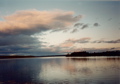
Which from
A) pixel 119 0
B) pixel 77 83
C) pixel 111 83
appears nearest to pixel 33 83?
pixel 77 83

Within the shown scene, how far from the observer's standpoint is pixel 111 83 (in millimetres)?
15898

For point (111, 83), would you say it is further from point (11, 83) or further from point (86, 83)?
point (11, 83)

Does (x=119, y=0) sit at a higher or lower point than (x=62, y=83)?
higher

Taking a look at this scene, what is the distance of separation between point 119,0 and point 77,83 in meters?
11.0

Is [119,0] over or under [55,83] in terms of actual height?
over

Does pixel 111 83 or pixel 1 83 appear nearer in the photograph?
pixel 111 83

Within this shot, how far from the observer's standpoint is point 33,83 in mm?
16641

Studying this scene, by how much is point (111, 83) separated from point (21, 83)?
10067mm

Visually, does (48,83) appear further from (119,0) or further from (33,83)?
(119,0)

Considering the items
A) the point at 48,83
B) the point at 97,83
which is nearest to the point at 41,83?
the point at 48,83

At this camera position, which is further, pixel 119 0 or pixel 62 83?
pixel 119 0

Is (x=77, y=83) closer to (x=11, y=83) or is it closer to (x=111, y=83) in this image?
(x=111, y=83)

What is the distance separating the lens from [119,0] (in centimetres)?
1781

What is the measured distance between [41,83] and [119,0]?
13.5 meters
